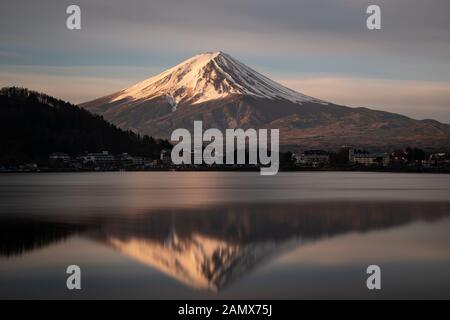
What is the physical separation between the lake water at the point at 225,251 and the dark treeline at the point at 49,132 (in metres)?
57.3

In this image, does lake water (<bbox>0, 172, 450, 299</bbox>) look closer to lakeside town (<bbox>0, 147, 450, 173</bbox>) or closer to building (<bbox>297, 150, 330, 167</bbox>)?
lakeside town (<bbox>0, 147, 450, 173</bbox>)

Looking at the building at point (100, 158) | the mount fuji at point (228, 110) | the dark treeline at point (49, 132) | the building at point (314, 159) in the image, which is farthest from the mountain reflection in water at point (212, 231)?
the mount fuji at point (228, 110)

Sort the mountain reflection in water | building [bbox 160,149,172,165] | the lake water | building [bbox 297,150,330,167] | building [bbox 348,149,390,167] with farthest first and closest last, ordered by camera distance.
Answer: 1. building [bbox 297,150,330,167]
2. building [bbox 160,149,172,165]
3. building [bbox 348,149,390,167]
4. the mountain reflection in water
5. the lake water

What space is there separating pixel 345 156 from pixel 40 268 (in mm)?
81726

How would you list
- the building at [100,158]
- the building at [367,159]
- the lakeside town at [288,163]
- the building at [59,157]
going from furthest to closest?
the building at [367,159] → the building at [100,158] → the lakeside town at [288,163] → the building at [59,157]

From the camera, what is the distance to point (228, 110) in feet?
607

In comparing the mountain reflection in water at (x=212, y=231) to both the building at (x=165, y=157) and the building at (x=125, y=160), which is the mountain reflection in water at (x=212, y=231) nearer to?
the building at (x=125, y=160)

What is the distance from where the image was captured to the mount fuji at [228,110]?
178 metres

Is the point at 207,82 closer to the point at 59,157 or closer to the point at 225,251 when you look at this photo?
the point at 59,157

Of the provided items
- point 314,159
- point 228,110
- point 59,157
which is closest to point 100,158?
point 59,157

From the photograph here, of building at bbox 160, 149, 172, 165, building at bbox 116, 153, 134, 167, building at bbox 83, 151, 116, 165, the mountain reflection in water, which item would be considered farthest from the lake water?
building at bbox 160, 149, 172, 165

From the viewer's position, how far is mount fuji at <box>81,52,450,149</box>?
17825cm
